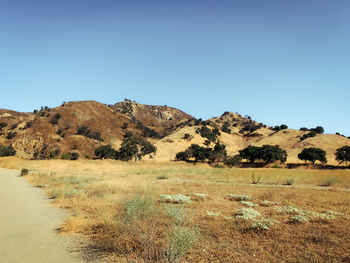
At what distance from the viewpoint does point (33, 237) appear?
7242 mm

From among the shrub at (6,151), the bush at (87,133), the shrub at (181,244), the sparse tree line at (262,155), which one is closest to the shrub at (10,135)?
the shrub at (6,151)

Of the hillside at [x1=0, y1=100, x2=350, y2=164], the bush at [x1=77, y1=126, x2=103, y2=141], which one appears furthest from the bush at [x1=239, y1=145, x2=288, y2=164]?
the bush at [x1=77, y1=126, x2=103, y2=141]

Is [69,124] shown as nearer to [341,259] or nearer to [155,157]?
[155,157]

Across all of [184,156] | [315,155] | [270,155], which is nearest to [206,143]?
[184,156]

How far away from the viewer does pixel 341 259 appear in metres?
5.62

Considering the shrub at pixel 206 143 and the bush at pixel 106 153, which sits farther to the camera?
the shrub at pixel 206 143

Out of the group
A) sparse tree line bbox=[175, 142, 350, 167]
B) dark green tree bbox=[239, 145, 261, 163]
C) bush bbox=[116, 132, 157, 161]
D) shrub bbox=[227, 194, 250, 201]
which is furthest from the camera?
bush bbox=[116, 132, 157, 161]

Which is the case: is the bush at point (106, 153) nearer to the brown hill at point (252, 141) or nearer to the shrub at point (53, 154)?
the shrub at point (53, 154)

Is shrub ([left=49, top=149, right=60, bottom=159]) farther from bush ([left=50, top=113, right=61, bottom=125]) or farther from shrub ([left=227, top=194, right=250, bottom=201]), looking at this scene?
shrub ([left=227, top=194, right=250, bottom=201])

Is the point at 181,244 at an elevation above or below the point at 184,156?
below

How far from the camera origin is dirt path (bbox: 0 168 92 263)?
19.1ft

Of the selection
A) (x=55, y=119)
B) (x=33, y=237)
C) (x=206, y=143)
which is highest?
(x=55, y=119)

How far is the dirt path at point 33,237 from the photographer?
19.1 feet

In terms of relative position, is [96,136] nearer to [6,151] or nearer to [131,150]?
[6,151]
